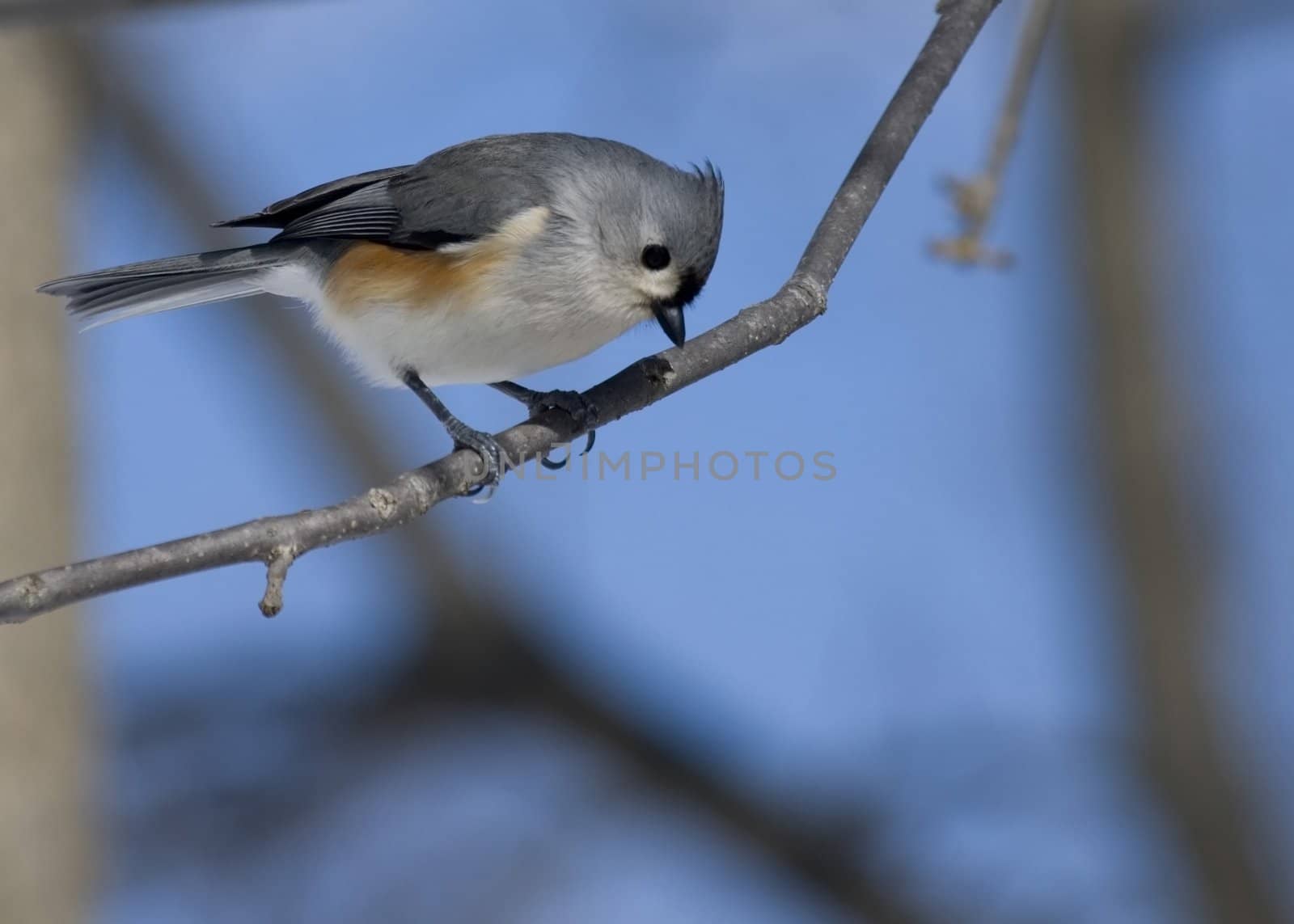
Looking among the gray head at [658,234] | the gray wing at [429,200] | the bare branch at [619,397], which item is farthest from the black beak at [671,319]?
the gray wing at [429,200]

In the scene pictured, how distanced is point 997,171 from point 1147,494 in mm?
2805

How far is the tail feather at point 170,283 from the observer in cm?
251

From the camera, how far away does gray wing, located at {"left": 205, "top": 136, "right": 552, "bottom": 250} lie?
8.09 feet

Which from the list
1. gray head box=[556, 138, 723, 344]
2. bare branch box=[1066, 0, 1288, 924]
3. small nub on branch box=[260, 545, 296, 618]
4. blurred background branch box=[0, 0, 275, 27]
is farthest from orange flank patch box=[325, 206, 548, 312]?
bare branch box=[1066, 0, 1288, 924]

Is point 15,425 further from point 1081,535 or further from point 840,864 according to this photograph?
point 1081,535

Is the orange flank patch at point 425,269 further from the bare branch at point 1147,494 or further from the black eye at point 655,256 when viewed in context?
the bare branch at point 1147,494

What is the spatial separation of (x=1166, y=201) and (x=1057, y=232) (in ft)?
1.48

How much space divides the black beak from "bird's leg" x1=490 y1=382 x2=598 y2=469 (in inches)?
8.2

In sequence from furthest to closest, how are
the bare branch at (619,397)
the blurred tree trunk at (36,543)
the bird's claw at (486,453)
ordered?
1. the blurred tree trunk at (36,543)
2. the bird's claw at (486,453)
3. the bare branch at (619,397)

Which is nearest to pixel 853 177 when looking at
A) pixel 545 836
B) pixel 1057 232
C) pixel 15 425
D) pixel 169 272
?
pixel 169 272

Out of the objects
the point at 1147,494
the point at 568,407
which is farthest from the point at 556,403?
the point at 1147,494

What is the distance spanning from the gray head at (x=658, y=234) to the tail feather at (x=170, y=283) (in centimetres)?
78

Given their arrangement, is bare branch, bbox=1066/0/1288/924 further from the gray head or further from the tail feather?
the tail feather

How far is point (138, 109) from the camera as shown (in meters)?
4.68
